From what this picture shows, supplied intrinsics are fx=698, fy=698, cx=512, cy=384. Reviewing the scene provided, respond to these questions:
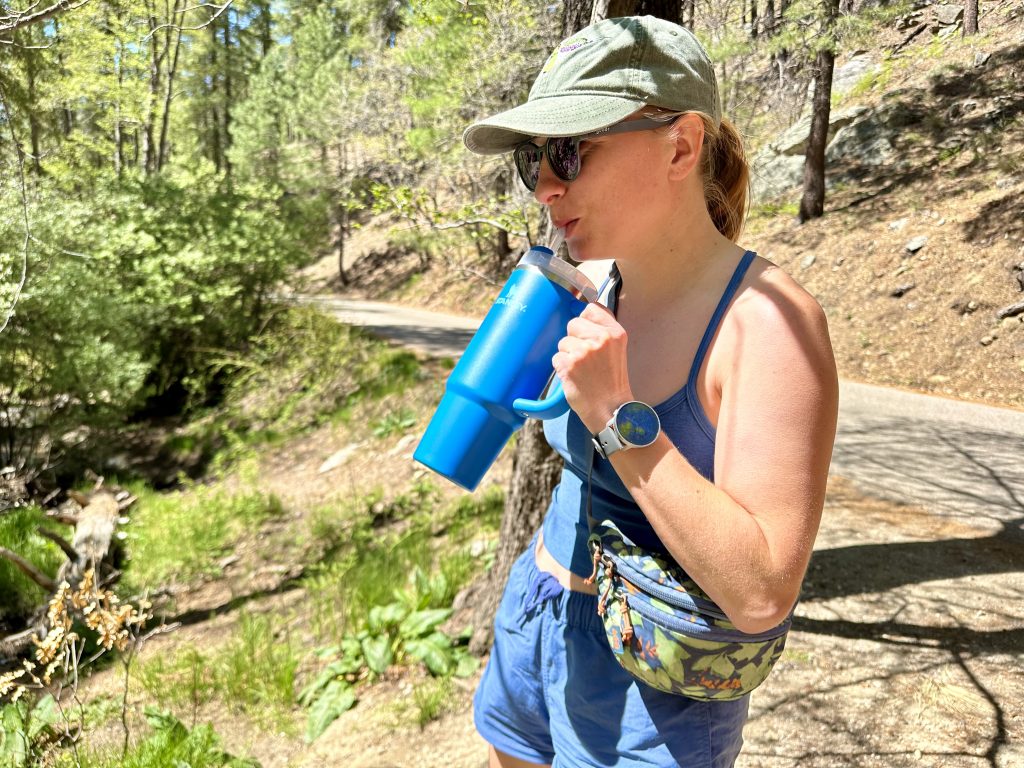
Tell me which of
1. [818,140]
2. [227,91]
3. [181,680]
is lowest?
[181,680]

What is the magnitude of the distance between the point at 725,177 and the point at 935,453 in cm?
527

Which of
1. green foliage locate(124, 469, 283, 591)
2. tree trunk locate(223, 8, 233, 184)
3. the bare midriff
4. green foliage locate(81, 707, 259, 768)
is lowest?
green foliage locate(124, 469, 283, 591)

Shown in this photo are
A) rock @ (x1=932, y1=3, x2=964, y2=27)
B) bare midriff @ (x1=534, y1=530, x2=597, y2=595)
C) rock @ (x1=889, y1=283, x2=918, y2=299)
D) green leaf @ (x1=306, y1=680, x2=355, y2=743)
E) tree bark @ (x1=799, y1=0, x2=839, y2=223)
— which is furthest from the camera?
rock @ (x1=932, y1=3, x2=964, y2=27)

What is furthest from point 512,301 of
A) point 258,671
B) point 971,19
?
point 971,19

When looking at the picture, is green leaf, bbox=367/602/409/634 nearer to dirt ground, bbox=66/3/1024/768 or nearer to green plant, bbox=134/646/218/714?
dirt ground, bbox=66/3/1024/768

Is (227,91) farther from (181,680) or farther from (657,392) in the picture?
(657,392)

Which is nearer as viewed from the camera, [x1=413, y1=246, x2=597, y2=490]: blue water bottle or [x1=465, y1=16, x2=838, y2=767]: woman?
[x1=465, y1=16, x2=838, y2=767]: woman

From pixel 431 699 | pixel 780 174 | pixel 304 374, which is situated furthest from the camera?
pixel 780 174

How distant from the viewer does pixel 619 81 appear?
1.04 meters

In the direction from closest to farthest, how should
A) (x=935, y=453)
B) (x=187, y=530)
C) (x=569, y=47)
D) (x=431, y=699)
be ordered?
(x=569, y=47), (x=431, y=699), (x=935, y=453), (x=187, y=530)

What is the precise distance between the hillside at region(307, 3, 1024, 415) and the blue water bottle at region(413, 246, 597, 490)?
383 cm

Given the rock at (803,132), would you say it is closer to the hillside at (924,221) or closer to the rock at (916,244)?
the hillside at (924,221)

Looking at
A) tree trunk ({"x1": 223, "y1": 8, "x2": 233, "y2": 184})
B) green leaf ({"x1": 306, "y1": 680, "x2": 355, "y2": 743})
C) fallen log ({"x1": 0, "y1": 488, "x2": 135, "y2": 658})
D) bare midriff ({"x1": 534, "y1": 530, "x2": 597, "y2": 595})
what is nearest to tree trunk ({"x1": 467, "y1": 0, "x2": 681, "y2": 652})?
green leaf ({"x1": 306, "y1": 680, "x2": 355, "y2": 743})

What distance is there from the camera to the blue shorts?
111 centimetres
